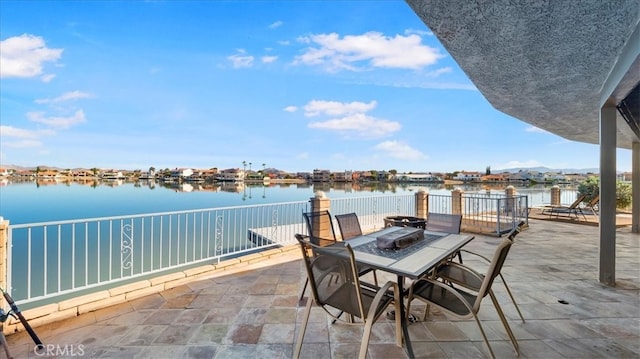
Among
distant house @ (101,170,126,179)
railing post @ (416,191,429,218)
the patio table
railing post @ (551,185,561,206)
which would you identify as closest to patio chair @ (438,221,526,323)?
the patio table

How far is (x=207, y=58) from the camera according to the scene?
358 inches

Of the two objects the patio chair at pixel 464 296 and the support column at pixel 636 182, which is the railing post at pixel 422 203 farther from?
the patio chair at pixel 464 296

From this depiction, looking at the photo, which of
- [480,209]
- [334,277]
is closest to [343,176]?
[480,209]

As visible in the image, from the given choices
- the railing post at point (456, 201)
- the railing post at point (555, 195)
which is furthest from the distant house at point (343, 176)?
the railing post at point (456, 201)

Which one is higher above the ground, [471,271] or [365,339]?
[471,271]

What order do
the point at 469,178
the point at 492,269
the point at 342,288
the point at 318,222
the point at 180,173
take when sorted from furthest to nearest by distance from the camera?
the point at 180,173 < the point at 469,178 < the point at 318,222 < the point at 342,288 < the point at 492,269

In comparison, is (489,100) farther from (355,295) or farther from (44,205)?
(44,205)

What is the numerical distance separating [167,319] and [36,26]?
25.7 ft

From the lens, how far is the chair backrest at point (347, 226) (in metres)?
3.07

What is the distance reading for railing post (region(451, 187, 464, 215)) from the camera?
7648 millimetres

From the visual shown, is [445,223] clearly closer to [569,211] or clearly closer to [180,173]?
[569,211]

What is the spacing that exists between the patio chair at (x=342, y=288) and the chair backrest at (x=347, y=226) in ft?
3.85

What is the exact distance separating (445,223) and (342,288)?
6.67 ft

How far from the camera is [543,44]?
228 cm
